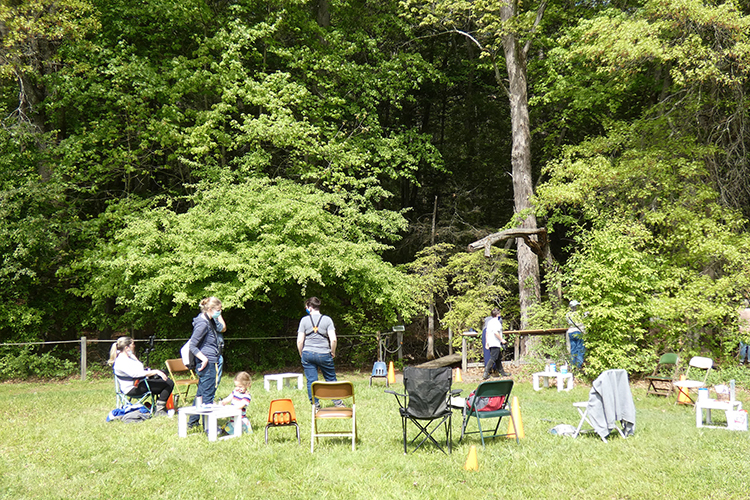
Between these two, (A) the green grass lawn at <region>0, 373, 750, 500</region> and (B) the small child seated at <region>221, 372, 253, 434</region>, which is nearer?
(A) the green grass lawn at <region>0, 373, 750, 500</region>

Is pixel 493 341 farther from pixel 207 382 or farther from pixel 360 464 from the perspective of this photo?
pixel 360 464

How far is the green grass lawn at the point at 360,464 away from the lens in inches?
198

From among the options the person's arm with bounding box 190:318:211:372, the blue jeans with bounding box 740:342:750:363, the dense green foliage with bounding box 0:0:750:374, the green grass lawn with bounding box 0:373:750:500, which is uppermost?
the dense green foliage with bounding box 0:0:750:374

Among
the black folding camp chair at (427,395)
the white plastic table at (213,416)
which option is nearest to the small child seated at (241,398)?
the white plastic table at (213,416)

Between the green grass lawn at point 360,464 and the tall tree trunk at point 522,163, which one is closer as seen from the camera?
the green grass lawn at point 360,464

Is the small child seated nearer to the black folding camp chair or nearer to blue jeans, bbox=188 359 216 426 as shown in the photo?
blue jeans, bbox=188 359 216 426

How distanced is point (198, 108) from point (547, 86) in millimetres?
10195

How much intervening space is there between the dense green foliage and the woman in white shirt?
13.9 ft

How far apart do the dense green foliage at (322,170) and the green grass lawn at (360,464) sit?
5184 millimetres

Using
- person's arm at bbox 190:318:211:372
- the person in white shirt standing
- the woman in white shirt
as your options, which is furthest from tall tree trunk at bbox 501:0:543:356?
person's arm at bbox 190:318:211:372

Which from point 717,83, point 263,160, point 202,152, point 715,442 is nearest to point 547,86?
point 717,83

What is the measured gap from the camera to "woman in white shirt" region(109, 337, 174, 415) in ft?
25.4

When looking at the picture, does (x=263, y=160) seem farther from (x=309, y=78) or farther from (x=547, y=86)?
(x=547, y=86)

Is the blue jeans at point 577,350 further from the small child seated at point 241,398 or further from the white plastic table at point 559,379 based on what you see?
the small child seated at point 241,398
